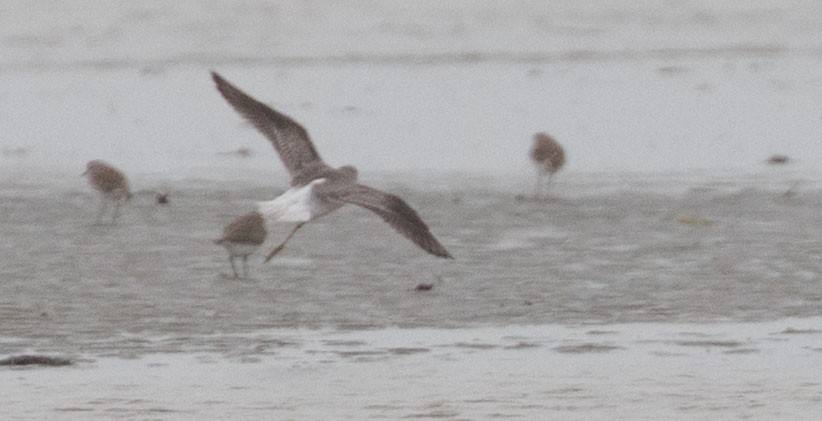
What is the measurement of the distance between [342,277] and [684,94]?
13.0 meters

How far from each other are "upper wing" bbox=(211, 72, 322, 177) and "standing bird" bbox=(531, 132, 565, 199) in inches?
158

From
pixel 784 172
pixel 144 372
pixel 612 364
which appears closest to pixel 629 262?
pixel 612 364

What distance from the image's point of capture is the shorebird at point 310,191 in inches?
394

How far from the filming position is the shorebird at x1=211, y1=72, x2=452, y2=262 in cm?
1001

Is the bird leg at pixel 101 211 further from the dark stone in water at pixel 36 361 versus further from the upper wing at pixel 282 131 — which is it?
the dark stone in water at pixel 36 361

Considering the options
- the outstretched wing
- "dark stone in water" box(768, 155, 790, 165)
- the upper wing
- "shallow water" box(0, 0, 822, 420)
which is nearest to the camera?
"shallow water" box(0, 0, 822, 420)

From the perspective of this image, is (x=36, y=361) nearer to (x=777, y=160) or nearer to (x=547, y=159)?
(x=547, y=159)

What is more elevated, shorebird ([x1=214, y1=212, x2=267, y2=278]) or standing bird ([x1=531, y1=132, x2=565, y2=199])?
standing bird ([x1=531, y1=132, x2=565, y2=199])

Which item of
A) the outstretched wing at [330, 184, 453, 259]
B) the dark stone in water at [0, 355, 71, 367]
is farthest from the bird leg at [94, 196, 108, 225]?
the dark stone in water at [0, 355, 71, 367]

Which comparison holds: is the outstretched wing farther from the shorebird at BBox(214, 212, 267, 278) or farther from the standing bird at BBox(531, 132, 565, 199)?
the standing bird at BBox(531, 132, 565, 199)

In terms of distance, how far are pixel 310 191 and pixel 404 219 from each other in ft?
3.33

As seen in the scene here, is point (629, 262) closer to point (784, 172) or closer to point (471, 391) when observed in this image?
point (471, 391)

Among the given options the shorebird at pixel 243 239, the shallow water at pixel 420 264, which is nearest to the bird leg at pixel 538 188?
the shallow water at pixel 420 264

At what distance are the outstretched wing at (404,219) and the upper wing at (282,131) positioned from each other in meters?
1.35
